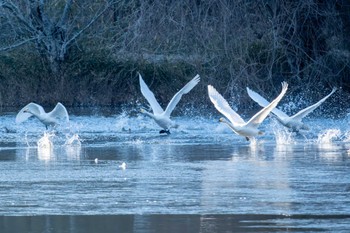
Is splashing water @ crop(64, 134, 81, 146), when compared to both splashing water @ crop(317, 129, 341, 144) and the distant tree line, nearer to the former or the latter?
splashing water @ crop(317, 129, 341, 144)

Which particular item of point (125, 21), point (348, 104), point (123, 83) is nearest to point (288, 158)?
point (348, 104)

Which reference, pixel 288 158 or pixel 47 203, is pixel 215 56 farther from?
pixel 47 203

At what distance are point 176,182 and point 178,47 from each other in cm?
1234

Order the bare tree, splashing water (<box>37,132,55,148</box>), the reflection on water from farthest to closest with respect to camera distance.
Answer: the bare tree → splashing water (<box>37,132,55,148</box>) → the reflection on water

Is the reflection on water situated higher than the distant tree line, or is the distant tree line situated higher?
the distant tree line

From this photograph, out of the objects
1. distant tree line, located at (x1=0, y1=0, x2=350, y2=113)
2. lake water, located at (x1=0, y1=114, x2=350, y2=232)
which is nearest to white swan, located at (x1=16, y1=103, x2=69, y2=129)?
lake water, located at (x1=0, y1=114, x2=350, y2=232)

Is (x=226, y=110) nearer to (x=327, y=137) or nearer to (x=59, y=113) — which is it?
(x=327, y=137)

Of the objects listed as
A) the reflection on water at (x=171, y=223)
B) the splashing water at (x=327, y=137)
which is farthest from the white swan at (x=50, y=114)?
the reflection on water at (x=171, y=223)

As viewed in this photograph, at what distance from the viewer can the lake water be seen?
9781 mm

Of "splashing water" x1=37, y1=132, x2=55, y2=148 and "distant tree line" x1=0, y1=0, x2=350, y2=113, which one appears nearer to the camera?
"splashing water" x1=37, y1=132, x2=55, y2=148

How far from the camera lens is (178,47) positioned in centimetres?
2464

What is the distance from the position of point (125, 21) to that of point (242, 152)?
37.0 feet

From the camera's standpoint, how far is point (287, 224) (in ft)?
31.2

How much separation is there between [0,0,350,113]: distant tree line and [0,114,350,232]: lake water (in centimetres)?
333
